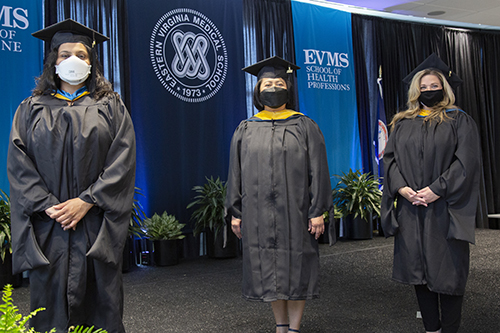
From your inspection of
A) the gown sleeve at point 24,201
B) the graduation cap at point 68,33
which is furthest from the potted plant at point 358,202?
the gown sleeve at point 24,201

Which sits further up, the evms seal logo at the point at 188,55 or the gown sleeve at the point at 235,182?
the evms seal logo at the point at 188,55

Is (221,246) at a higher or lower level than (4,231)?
lower

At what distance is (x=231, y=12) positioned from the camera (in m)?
5.74

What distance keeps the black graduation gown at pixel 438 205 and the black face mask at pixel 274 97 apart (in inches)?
27.1

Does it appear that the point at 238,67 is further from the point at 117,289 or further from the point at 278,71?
the point at 117,289

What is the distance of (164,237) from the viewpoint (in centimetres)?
486

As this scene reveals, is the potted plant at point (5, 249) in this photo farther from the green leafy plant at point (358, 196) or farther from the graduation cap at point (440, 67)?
the green leafy plant at point (358, 196)

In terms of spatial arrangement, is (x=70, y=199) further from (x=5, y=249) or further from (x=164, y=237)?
(x=164, y=237)

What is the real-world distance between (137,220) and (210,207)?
0.83 metres

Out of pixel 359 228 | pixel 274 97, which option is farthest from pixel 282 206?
pixel 359 228

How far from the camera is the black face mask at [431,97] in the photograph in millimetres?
2426

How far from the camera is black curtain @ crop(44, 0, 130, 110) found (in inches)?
189

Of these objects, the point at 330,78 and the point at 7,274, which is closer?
the point at 7,274

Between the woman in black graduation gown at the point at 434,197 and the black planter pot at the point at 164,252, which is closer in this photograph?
the woman in black graduation gown at the point at 434,197
